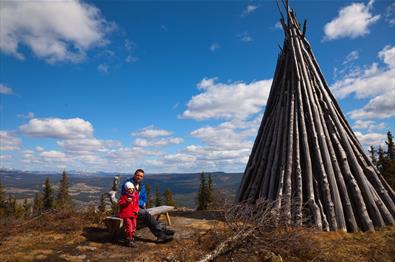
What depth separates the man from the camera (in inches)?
277

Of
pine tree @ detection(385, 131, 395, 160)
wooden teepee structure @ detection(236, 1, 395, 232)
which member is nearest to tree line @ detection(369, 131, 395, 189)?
pine tree @ detection(385, 131, 395, 160)

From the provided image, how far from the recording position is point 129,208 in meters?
6.91

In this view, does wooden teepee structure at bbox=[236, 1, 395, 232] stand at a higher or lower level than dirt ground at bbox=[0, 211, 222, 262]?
higher

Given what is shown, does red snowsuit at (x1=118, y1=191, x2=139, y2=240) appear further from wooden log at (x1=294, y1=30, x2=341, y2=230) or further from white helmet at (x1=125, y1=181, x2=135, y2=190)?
wooden log at (x1=294, y1=30, x2=341, y2=230)

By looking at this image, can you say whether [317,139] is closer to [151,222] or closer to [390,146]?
[151,222]

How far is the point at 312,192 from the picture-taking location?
8.35 meters

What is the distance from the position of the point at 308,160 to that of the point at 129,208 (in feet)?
16.8

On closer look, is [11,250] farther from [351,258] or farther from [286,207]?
[351,258]

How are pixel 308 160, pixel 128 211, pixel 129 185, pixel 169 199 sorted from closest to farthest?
1. pixel 128 211
2. pixel 129 185
3. pixel 308 160
4. pixel 169 199

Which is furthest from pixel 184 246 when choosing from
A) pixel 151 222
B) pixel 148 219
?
pixel 148 219

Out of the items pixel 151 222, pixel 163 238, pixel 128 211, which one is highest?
pixel 128 211

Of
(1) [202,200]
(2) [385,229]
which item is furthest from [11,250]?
(1) [202,200]

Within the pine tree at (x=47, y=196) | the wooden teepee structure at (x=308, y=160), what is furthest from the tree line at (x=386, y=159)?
the pine tree at (x=47, y=196)

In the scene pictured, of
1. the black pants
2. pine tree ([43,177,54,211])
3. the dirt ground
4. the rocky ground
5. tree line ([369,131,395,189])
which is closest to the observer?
the rocky ground
